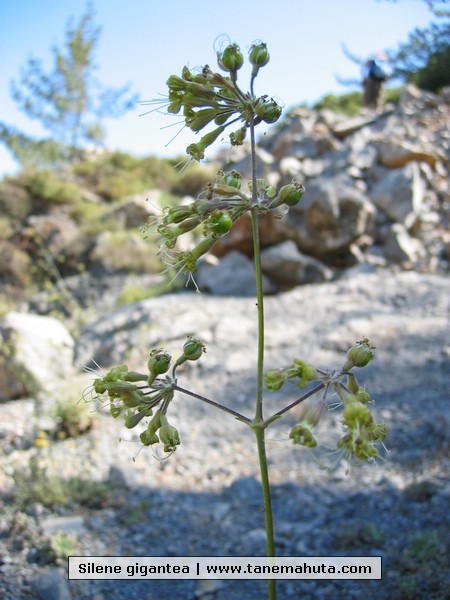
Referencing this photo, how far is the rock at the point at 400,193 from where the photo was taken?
11.5 m

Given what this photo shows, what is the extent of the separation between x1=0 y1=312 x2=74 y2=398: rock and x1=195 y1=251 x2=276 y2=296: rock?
311cm


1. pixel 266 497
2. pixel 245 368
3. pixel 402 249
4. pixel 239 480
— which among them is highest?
pixel 402 249

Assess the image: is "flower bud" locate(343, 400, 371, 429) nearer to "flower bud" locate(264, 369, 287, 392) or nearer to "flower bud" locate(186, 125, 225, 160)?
"flower bud" locate(264, 369, 287, 392)

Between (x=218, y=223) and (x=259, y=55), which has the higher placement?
(x=259, y=55)

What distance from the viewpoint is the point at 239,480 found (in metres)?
4.20

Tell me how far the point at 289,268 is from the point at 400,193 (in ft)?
12.9

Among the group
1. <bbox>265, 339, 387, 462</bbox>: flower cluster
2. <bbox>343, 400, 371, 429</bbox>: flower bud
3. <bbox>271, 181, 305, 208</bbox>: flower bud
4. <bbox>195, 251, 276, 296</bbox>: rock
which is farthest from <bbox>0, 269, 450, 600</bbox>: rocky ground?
<bbox>195, 251, 276, 296</bbox>: rock

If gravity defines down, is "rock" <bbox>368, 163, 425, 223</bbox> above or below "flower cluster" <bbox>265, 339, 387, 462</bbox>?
above

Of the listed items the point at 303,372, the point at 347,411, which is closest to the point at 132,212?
the point at 303,372

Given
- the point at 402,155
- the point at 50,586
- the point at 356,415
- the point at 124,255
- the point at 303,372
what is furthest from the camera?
the point at 402,155

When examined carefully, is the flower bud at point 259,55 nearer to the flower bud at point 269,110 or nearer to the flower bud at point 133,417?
the flower bud at point 269,110

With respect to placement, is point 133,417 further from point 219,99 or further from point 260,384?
point 219,99

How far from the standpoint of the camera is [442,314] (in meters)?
7.24

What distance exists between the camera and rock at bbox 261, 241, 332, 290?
9.36 meters
